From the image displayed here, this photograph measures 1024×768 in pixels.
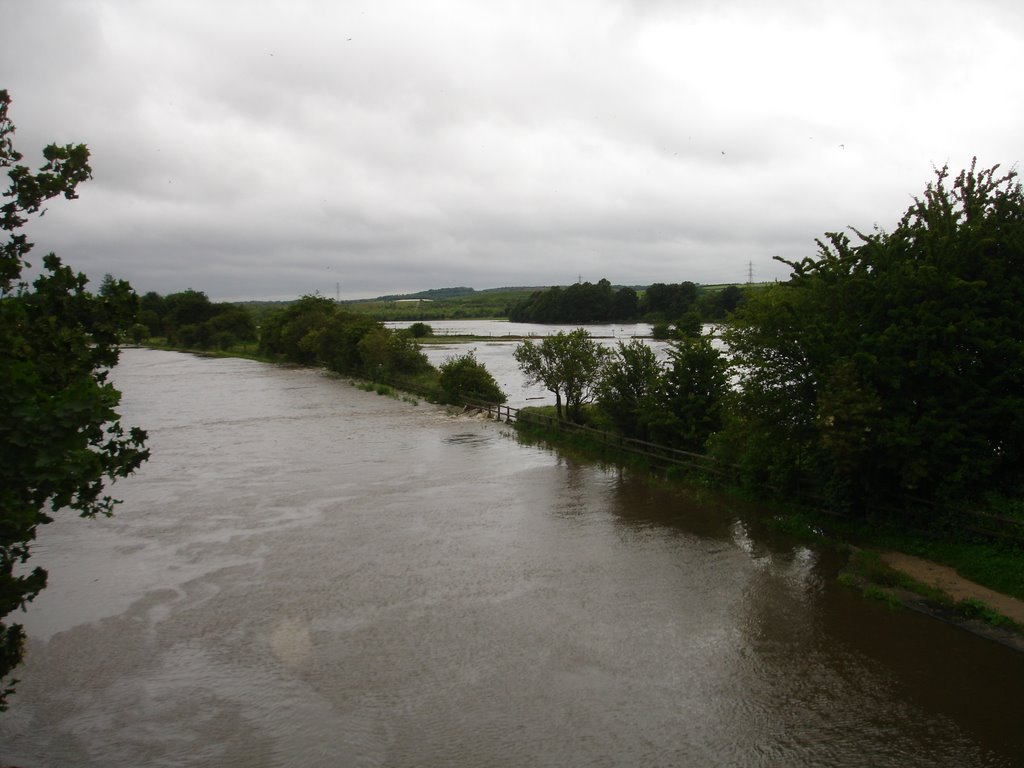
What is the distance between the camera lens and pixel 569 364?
118 ft

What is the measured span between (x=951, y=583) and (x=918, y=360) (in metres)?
5.07

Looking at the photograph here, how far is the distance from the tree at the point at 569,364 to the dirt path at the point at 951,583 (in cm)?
2002

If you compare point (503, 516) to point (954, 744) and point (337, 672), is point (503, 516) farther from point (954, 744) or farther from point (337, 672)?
point (954, 744)

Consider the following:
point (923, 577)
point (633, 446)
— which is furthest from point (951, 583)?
point (633, 446)

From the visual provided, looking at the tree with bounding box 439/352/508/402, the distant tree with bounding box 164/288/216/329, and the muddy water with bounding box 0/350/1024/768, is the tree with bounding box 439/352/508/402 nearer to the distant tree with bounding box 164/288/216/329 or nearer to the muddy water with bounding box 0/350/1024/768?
the muddy water with bounding box 0/350/1024/768

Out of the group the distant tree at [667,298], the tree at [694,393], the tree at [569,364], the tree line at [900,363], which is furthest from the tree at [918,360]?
the distant tree at [667,298]

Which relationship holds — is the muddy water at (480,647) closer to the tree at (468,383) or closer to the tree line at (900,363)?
the tree line at (900,363)

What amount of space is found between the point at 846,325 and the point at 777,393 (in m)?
2.49

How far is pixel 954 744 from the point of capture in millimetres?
9961

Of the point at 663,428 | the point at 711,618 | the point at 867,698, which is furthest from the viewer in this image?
the point at 663,428

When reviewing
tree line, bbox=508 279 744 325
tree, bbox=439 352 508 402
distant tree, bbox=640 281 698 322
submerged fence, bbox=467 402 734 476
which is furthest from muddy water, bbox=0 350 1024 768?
distant tree, bbox=640 281 698 322

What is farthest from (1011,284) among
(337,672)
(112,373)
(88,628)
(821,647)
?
(112,373)

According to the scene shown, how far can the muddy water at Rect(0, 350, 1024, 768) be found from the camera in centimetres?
1042

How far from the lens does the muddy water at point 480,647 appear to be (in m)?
10.4
